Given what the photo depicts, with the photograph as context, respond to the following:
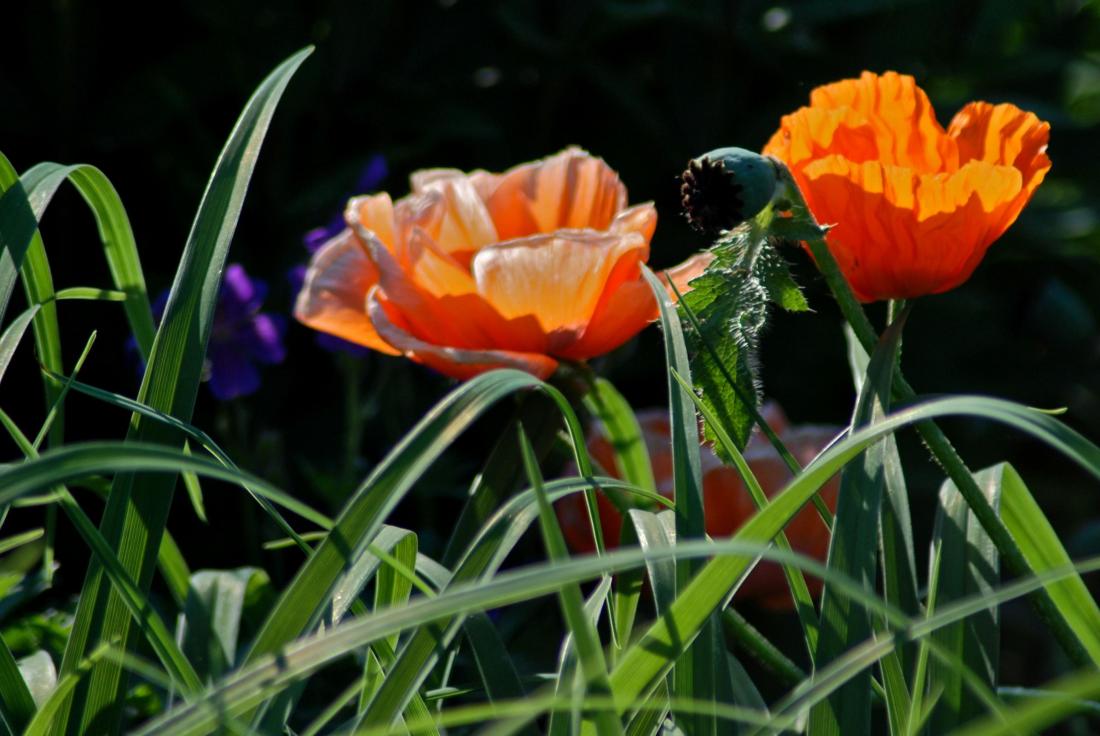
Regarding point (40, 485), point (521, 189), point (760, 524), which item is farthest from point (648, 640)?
point (521, 189)

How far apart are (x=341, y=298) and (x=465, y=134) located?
59 cm

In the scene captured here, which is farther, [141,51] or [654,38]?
[654,38]

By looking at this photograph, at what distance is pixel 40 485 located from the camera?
12.2 inches

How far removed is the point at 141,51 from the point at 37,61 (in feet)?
0.42

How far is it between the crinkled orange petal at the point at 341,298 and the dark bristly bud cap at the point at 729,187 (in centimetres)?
21

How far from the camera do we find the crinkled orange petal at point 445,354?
54 centimetres

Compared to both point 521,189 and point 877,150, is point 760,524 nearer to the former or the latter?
point 877,150

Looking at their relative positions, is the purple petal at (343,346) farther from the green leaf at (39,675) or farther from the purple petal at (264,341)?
the green leaf at (39,675)

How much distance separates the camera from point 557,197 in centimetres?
69

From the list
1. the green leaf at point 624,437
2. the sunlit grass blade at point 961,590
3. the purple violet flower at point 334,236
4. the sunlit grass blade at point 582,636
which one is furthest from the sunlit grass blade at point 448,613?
the purple violet flower at point 334,236

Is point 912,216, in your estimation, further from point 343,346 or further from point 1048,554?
point 343,346

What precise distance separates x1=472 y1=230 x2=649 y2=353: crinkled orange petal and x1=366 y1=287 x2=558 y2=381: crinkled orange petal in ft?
0.06

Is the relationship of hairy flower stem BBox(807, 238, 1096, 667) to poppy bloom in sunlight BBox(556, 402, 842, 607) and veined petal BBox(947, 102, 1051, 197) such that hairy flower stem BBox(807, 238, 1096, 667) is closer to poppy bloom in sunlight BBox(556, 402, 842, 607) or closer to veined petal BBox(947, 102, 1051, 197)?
veined petal BBox(947, 102, 1051, 197)

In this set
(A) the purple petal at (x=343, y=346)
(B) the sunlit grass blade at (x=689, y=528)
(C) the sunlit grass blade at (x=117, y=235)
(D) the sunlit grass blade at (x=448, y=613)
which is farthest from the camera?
(A) the purple petal at (x=343, y=346)
